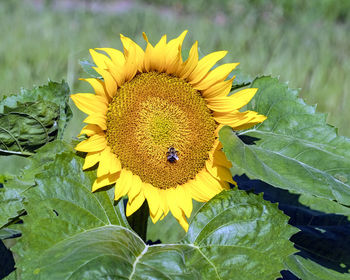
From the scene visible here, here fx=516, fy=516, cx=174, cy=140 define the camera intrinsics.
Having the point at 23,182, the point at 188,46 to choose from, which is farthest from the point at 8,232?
the point at 188,46

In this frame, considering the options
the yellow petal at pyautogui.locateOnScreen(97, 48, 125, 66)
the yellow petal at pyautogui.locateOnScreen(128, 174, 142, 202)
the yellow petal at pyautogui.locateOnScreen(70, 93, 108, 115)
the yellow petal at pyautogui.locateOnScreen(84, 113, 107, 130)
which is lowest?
the yellow petal at pyautogui.locateOnScreen(128, 174, 142, 202)

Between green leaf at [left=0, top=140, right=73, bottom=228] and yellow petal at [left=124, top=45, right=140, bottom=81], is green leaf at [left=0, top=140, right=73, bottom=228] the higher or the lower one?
the lower one

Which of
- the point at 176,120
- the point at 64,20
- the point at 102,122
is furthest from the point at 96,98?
the point at 64,20

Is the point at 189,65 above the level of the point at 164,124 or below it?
above

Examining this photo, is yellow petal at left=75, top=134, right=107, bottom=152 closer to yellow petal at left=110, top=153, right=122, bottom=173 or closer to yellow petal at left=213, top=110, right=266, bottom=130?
yellow petal at left=110, top=153, right=122, bottom=173

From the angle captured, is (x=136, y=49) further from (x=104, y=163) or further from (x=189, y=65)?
(x=104, y=163)

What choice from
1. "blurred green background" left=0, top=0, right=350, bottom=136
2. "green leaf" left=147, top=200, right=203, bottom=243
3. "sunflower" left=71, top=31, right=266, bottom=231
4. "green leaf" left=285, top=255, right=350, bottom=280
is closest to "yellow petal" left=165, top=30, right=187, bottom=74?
"sunflower" left=71, top=31, right=266, bottom=231
